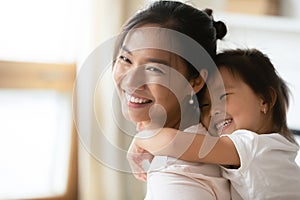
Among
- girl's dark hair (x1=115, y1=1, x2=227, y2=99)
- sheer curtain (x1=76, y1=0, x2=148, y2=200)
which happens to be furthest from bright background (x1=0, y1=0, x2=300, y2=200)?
girl's dark hair (x1=115, y1=1, x2=227, y2=99)

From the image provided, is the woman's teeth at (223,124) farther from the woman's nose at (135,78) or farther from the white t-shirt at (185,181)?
the woman's nose at (135,78)

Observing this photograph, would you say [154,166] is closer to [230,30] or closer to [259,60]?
[259,60]

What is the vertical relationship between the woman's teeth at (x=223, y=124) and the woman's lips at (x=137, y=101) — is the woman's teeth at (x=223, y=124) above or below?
below

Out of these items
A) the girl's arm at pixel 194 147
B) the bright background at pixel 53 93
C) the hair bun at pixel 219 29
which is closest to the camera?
the girl's arm at pixel 194 147

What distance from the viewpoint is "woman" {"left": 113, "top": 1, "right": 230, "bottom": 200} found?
0.87 metres

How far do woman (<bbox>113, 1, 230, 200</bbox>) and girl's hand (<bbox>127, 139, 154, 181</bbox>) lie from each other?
0.09 ft

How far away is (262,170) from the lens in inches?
34.4

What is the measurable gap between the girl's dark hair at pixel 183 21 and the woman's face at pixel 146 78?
3cm

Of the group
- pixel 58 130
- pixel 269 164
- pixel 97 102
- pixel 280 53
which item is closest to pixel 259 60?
pixel 269 164

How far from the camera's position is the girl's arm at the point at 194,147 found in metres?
0.85

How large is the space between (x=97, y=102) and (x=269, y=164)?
1.07 meters

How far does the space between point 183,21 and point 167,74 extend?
0.10 metres

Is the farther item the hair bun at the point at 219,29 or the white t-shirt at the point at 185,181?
the hair bun at the point at 219,29

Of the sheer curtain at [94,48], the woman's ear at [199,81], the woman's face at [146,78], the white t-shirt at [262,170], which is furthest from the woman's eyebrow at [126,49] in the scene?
the sheer curtain at [94,48]
